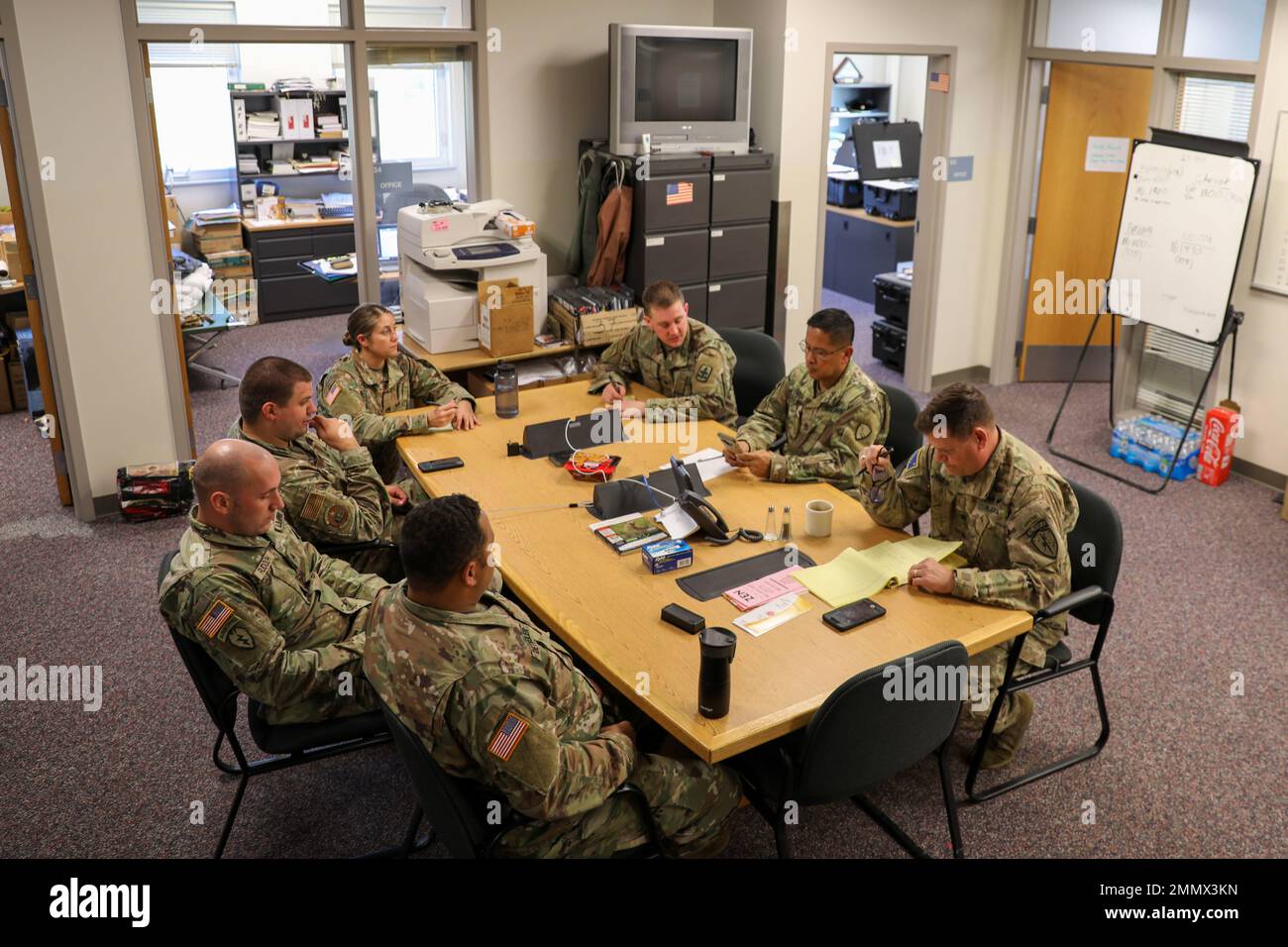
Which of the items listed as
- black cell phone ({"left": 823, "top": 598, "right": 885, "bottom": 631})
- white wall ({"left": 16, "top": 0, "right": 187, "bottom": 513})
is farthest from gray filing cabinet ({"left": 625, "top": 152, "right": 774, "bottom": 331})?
black cell phone ({"left": 823, "top": 598, "right": 885, "bottom": 631})

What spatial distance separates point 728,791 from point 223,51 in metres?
7.79

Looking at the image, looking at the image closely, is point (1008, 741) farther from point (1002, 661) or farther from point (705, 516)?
point (705, 516)

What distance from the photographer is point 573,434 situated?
416 cm

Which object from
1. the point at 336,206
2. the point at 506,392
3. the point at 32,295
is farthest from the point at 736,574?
the point at 336,206

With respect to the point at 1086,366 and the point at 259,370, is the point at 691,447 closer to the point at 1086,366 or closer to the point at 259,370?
the point at 259,370

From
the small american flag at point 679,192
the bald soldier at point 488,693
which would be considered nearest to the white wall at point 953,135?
the small american flag at point 679,192

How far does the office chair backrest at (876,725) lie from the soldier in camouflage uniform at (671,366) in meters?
1.85

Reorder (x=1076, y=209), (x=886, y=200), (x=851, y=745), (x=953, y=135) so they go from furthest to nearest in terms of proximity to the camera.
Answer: (x=886, y=200) < (x=1076, y=209) < (x=953, y=135) < (x=851, y=745)

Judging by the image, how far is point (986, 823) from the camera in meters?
3.31

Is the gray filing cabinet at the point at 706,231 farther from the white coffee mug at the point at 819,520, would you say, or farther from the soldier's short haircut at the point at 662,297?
the white coffee mug at the point at 819,520

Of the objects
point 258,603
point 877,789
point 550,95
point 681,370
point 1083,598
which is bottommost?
point 877,789

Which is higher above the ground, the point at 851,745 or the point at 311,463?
the point at 311,463

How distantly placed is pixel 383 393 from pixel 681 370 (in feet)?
3.91

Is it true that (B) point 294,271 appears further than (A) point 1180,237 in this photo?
Yes
